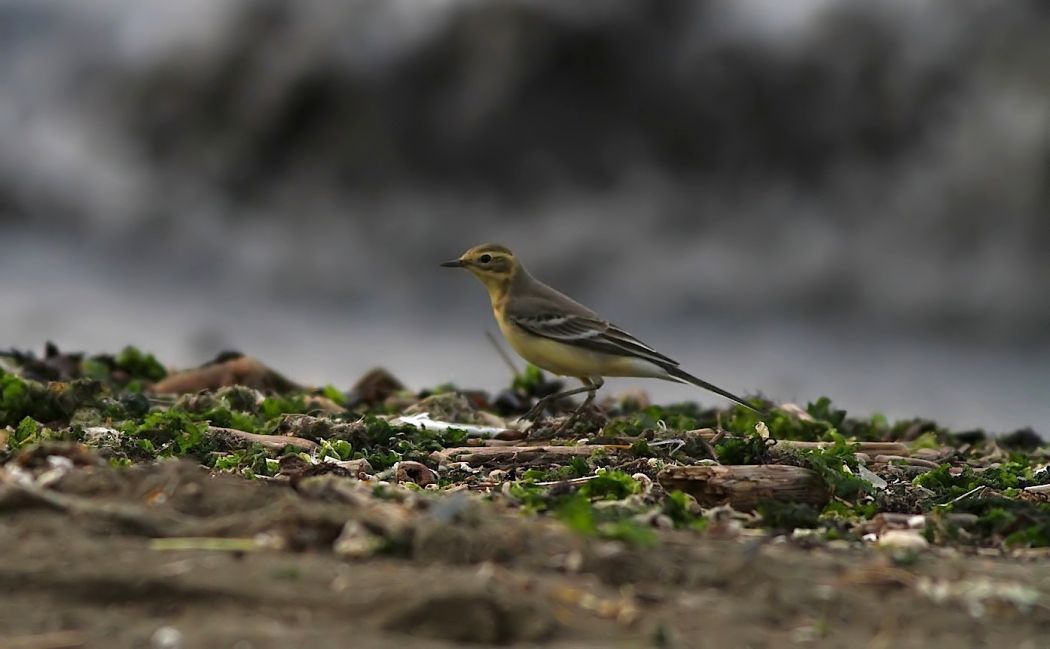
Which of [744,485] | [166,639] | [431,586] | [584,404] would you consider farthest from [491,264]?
[166,639]

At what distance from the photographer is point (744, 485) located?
5.43 meters

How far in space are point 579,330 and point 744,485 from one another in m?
2.92

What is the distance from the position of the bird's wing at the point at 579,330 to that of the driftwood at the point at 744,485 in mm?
2643

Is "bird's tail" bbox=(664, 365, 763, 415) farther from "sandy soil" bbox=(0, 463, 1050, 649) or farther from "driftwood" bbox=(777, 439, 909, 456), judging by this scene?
"sandy soil" bbox=(0, 463, 1050, 649)

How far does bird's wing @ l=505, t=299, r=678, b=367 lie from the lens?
321 inches

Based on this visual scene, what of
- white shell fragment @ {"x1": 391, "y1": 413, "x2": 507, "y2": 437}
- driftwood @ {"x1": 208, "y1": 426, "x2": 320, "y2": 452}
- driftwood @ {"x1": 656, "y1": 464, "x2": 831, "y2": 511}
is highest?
white shell fragment @ {"x1": 391, "y1": 413, "x2": 507, "y2": 437}

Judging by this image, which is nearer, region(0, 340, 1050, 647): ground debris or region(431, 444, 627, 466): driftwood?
region(0, 340, 1050, 647): ground debris

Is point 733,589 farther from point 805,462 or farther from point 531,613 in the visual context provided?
point 805,462

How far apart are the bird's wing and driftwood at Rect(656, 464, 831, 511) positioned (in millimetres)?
2643

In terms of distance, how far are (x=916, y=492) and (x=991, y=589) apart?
2.12m

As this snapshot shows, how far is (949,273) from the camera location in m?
13.7

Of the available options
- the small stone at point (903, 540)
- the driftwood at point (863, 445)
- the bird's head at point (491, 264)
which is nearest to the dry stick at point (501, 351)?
the bird's head at point (491, 264)

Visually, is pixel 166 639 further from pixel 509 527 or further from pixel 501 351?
pixel 501 351

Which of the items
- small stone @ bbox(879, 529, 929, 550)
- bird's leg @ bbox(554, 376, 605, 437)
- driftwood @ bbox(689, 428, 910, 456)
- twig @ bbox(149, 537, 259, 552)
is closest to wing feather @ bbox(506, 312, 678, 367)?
bird's leg @ bbox(554, 376, 605, 437)
